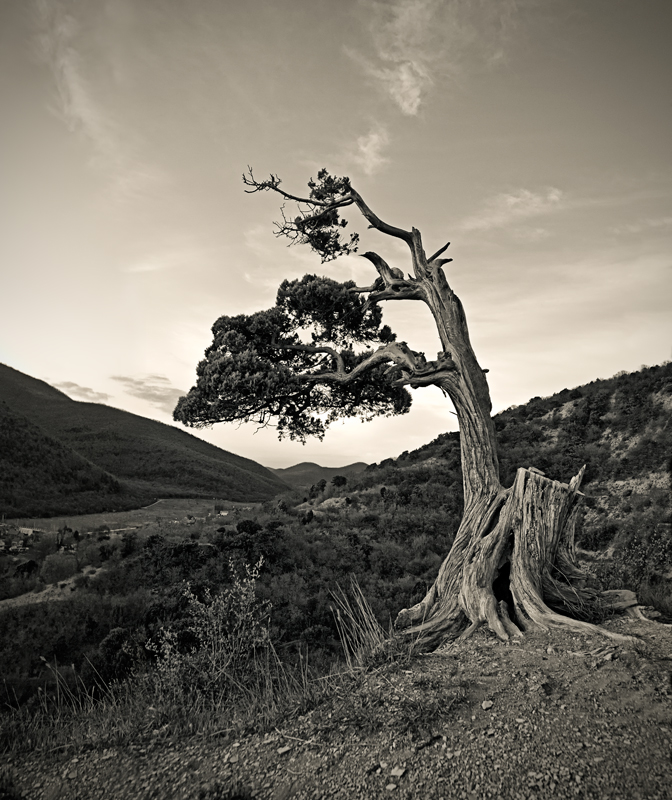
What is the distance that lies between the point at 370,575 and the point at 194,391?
740 cm

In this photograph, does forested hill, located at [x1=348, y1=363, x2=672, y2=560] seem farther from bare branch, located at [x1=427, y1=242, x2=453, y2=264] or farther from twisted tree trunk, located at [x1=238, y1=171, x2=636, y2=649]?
bare branch, located at [x1=427, y1=242, x2=453, y2=264]

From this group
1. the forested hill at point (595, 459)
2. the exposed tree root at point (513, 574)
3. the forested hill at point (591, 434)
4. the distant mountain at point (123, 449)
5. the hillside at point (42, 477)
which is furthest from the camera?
the distant mountain at point (123, 449)

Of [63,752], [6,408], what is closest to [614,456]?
[63,752]

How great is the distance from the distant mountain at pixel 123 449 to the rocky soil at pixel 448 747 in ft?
82.1

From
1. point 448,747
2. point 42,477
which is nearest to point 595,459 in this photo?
point 448,747

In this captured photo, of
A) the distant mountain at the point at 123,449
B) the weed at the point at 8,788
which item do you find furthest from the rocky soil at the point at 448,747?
the distant mountain at the point at 123,449

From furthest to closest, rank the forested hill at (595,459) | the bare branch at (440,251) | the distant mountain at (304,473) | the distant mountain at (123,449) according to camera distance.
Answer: the distant mountain at (304,473) → the distant mountain at (123,449) → the forested hill at (595,459) → the bare branch at (440,251)

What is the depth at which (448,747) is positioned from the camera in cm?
387

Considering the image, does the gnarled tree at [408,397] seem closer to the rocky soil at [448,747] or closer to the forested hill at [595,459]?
the rocky soil at [448,747]

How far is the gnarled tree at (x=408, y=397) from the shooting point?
290 inches

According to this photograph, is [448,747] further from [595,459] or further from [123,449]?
[123,449]

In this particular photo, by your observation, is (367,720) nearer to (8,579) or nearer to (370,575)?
(370,575)

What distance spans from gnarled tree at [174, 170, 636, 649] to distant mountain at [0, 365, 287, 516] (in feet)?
67.6

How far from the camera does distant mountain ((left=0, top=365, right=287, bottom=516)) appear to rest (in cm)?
3206
